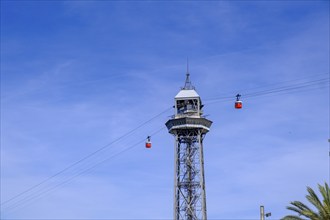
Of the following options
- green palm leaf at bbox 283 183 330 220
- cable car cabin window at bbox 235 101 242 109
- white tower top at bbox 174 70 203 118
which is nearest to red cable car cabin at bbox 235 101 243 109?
cable car cabin window at bbox 235 101 242 109

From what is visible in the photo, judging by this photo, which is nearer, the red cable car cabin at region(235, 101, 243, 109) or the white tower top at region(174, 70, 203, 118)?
the red cable car cabin at region(235, 101, 243, 109)

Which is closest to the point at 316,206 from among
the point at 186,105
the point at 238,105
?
the point at 238,105

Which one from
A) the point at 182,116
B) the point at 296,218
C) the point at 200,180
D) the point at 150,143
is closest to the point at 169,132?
the point at 182,116

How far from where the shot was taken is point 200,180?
115000 millimetres

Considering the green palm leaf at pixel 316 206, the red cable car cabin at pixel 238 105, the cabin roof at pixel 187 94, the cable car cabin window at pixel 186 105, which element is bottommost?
the green palm leaf at pixel 316 206

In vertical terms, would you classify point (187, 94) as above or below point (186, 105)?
above

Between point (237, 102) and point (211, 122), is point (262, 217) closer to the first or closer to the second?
point (237, 102)

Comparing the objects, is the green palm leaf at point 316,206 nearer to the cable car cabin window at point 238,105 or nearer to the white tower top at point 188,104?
the cable car cabin window at point 238,105

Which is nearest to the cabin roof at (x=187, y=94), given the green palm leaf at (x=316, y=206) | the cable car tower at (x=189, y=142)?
the cable car tower at (x=189, y=142)

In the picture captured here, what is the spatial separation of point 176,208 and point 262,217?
6695 centimetres

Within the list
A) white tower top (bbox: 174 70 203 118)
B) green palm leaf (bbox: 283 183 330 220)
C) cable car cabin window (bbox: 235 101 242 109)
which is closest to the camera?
green palm leaf (bbox: 283 183 330 220)

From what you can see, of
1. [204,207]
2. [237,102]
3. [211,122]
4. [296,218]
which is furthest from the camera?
[211,122]

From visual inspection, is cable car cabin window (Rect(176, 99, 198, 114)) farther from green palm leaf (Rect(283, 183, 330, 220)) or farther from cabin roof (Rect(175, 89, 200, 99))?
green palm leaf (Rect(283, 183, 330, 220))

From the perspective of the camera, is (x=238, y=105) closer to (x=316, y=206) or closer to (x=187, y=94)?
(x=316, y=206)
